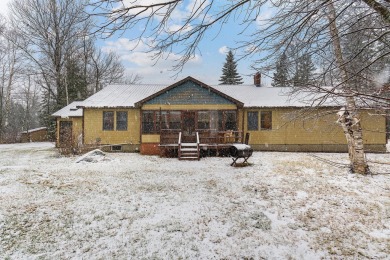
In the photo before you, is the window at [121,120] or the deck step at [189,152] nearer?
the deck step at [189,152]

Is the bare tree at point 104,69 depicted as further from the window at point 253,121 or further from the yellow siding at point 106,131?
the window at point 253,121

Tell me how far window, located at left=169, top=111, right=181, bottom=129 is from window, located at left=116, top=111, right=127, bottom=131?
11.2 ft

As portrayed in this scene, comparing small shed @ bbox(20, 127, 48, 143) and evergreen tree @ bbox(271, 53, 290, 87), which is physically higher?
evergreen tree @ bbox(271, 53, 290, 87)

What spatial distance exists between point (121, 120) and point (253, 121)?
9.78 m

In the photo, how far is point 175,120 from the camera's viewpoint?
56.7 feet

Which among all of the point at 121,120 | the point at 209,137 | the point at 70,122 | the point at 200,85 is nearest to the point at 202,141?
the point at 209,137

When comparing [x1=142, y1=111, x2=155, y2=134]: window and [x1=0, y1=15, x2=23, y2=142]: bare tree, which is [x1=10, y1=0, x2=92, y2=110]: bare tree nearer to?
[x1=0, y1=15, x2=23, y2=142]: bare tree

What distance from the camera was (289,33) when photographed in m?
3.17

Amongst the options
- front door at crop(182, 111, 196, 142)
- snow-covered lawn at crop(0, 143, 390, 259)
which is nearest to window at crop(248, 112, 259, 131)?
front door at crop(182, 111, 196, 142)

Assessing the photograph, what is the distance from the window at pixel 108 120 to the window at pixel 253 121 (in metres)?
10.1

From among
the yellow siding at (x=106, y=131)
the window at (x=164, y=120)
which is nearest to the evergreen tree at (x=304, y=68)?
the window at (x=164, y=120)

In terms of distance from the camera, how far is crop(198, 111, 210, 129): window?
56.6 feet

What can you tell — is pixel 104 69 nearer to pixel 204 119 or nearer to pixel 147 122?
pixel 147 122

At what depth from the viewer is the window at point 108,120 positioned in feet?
57.9
